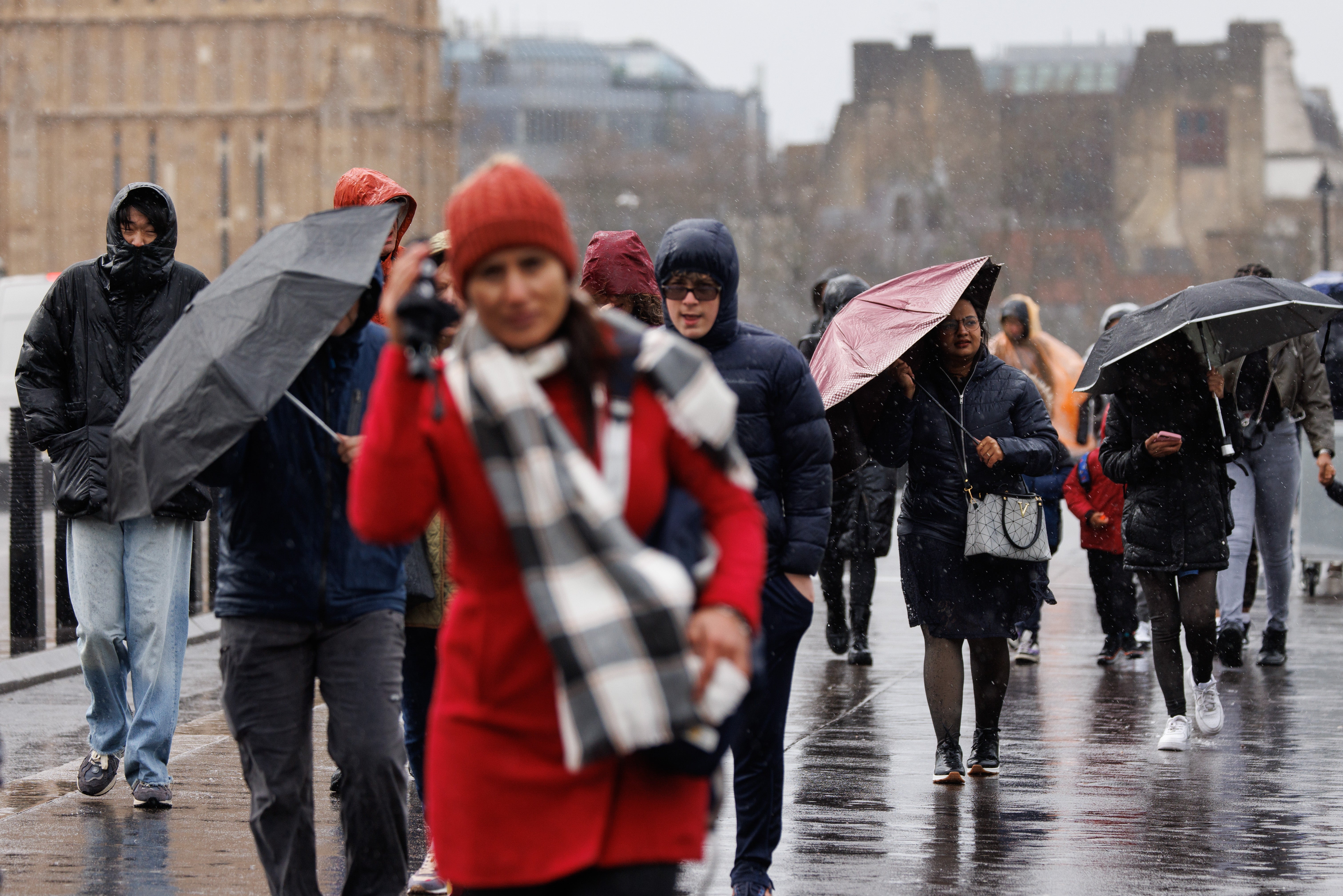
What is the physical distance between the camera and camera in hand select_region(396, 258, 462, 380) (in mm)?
3133

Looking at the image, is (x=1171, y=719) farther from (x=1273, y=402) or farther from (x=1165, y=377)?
(x=1273, y=402)

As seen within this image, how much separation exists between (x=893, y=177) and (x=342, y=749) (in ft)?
306

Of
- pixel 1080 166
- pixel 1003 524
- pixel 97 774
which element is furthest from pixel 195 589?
pixel 1080 166

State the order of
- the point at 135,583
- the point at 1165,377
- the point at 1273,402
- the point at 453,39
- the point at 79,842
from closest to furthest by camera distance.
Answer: the point at 79,842 → the point at 135,583 → the point at 1165,377 → the point at 1273,402 → the point at 453,39

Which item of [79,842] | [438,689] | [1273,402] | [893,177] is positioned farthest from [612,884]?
[893,177]

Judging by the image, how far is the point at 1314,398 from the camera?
9766 millimetres

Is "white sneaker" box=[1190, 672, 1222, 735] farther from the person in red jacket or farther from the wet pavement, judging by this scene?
the person in red jacket

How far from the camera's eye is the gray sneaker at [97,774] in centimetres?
658

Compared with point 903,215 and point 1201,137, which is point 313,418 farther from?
point 1201,137

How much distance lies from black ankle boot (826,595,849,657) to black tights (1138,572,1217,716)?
2743 mm

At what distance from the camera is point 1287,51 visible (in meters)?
98.5

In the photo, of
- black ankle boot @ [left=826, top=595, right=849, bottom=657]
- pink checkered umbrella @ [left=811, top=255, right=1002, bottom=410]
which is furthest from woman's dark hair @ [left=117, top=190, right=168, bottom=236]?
black ankle boot @ [left=826, top=595, right=849, bottom=657]

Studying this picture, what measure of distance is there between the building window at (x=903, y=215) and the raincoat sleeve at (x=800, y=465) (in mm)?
89800

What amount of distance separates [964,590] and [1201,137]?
94901mm
